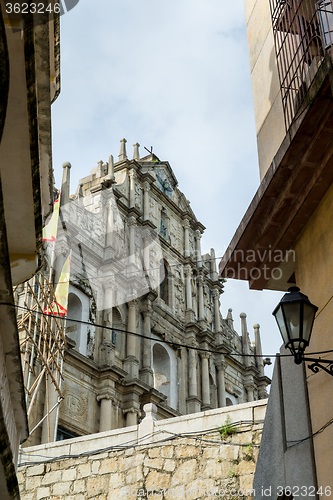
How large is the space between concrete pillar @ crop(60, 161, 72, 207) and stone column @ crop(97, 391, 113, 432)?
611cm

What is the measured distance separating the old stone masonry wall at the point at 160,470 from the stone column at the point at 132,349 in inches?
347

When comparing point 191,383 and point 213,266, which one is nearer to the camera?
point 191,383

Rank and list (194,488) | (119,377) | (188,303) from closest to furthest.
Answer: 1. (194,488)
2. (119,377)
3. (188,303)

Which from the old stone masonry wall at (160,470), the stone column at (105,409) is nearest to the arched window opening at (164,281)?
the stone column at (105,409)

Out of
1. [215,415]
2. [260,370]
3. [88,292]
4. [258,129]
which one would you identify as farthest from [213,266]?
[258,129]

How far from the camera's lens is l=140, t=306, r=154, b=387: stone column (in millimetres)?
20947

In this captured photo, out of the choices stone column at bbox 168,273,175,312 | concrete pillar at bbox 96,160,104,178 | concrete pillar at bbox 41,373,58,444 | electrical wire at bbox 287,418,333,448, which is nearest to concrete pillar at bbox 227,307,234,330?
stone column at bbox 168,273,175,312

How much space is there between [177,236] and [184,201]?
2203mm

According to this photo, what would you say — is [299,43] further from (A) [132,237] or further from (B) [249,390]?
(B) [249,390]

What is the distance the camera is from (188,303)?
2492 cm

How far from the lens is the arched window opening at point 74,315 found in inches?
775

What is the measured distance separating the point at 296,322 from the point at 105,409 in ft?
47.8

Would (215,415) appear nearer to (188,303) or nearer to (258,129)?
(258,129)

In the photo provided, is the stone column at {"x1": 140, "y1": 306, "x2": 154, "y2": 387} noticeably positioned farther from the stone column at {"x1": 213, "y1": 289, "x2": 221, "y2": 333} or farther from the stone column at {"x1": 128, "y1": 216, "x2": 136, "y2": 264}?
the stone column at {"x1": 213, "y1": 289, "x2": 221, "y2": 333}
